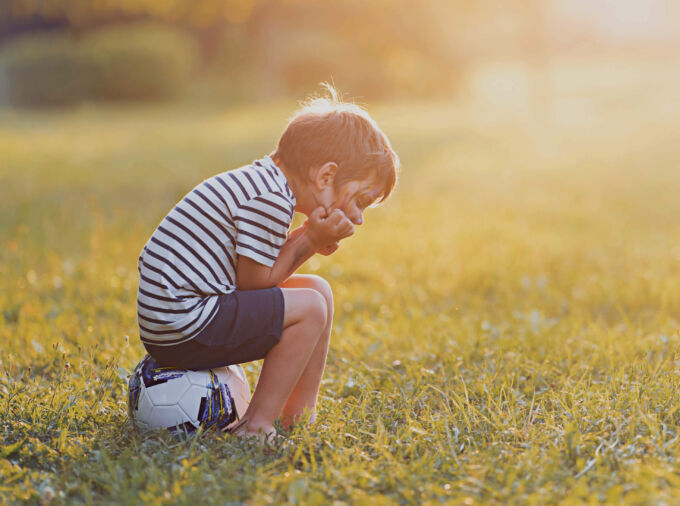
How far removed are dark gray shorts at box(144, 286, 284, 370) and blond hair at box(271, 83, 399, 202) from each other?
0.53 m

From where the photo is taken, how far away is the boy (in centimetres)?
291

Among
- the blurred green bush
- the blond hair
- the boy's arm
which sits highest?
the blurred green bush

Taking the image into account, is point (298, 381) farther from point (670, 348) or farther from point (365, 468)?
point (670, 348)

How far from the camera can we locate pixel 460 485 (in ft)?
8.30

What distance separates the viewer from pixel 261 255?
9.52 feet

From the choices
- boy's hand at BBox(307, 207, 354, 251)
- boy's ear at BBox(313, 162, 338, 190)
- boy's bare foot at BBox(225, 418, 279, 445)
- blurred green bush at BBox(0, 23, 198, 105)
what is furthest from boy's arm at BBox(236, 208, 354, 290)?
blurred green bush at BBox(0, 23, 198, 105)

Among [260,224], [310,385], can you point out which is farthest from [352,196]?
[310,385]

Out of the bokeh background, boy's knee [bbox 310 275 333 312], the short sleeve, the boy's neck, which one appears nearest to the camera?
the short sleeve

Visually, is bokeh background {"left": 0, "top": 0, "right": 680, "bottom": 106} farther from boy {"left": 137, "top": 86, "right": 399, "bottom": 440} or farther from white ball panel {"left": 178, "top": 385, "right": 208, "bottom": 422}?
white ball panel {"left": 178, "top": 385, "right": 208, "bottom": 422}

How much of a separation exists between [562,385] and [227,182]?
70.5 inches

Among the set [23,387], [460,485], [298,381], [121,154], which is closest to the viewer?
[460,485]

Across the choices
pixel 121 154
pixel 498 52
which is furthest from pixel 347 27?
pixel 121 154

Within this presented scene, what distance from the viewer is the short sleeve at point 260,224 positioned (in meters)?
2.88

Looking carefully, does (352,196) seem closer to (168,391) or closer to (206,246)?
(206,246)
